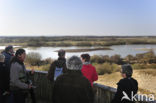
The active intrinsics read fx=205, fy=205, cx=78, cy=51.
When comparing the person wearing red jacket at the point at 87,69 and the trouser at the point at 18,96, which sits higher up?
the person wearing red jacket at the point at 87,69

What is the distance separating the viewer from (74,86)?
2.18 meters

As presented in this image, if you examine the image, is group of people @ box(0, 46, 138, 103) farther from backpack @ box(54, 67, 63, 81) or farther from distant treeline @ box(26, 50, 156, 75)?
distant treeline @ box(26, 50, 156, 75)

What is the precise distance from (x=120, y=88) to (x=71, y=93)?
902 mm

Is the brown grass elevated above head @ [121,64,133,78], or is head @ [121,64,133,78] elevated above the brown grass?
head @ [121,64,133,78]

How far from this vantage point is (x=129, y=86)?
278 centimetres

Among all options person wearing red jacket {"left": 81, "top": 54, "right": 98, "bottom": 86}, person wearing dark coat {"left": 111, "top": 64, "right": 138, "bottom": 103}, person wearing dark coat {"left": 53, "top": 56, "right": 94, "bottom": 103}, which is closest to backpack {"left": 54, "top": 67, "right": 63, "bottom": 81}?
person wearing red jacket {"left": 81, "top": 54, "right": 98, "bottom": 86}

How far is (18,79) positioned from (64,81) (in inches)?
46.0

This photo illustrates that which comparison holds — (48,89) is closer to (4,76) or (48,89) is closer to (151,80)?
(4,76)

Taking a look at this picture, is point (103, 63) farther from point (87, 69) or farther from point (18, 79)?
point (18, 79)

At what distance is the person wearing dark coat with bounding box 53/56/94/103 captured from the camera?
2174 mm

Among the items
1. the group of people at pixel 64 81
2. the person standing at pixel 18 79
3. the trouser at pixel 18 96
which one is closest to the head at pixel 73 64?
the group of people at pixel 64 81

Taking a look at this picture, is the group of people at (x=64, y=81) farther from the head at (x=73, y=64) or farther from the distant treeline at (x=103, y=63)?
the distant treeline at (x=103, y=63)

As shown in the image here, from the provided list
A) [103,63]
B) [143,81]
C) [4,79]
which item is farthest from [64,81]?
[103,63]

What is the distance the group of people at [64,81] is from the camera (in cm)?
218
